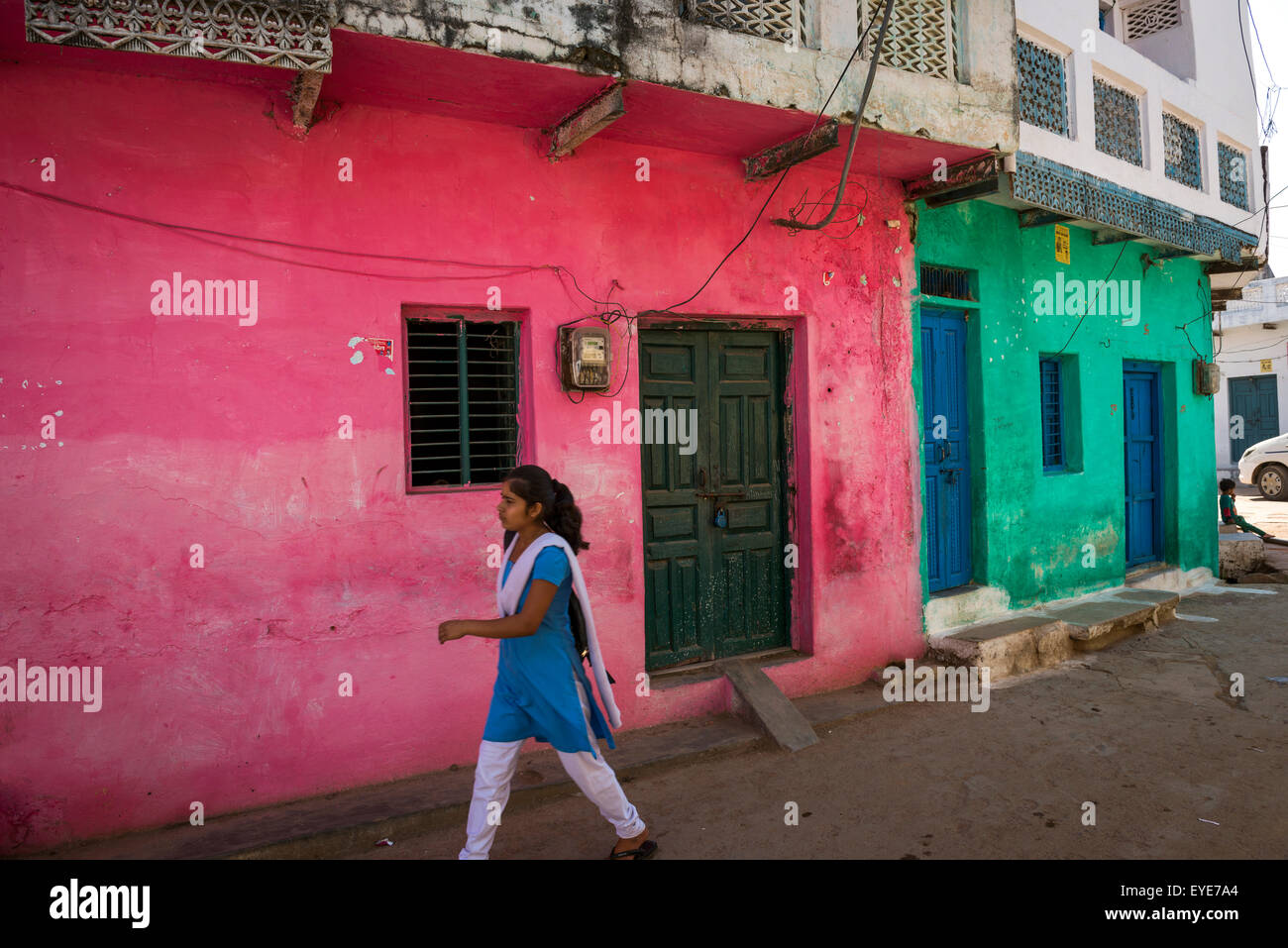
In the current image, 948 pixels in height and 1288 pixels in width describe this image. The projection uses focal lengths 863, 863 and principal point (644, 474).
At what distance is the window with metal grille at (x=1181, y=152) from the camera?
9.46 metres

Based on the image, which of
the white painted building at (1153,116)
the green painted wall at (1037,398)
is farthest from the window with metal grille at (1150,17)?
the green painted wall at (1037,398)

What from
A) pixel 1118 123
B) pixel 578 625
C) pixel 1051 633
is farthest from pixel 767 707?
pixel 1118 123

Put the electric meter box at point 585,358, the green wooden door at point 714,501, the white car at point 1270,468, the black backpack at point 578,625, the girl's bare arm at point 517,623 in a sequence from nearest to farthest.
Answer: the girl's bare arm at point 517,623
the black backpack at point 578,625
the electric meter box at point 585,358
the green wooden door at point 714,501
the white car at point 1270,468

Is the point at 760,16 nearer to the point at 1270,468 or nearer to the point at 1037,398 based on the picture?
the point at 1037,398

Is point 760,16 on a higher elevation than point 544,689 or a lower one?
higher

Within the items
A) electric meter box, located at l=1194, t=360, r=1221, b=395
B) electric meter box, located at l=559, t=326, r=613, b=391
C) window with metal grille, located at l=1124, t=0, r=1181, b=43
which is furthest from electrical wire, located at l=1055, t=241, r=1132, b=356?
electric meter box, located at l=559, t=326, r=613, b=391

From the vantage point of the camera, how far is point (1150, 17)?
10234 millimetres

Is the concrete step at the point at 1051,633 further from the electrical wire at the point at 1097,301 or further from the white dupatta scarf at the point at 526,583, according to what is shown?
the white dupatta scarf at the point at 526,583

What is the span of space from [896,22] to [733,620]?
4.27 m

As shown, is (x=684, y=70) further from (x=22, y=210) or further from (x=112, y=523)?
(x=112, y=523)

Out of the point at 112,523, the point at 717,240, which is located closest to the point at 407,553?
the point at 112,523

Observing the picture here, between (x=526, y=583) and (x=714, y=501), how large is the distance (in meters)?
2.81

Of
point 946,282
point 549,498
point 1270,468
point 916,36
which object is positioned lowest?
point 1270,468

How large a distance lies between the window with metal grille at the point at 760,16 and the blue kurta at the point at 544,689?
3485 mm
